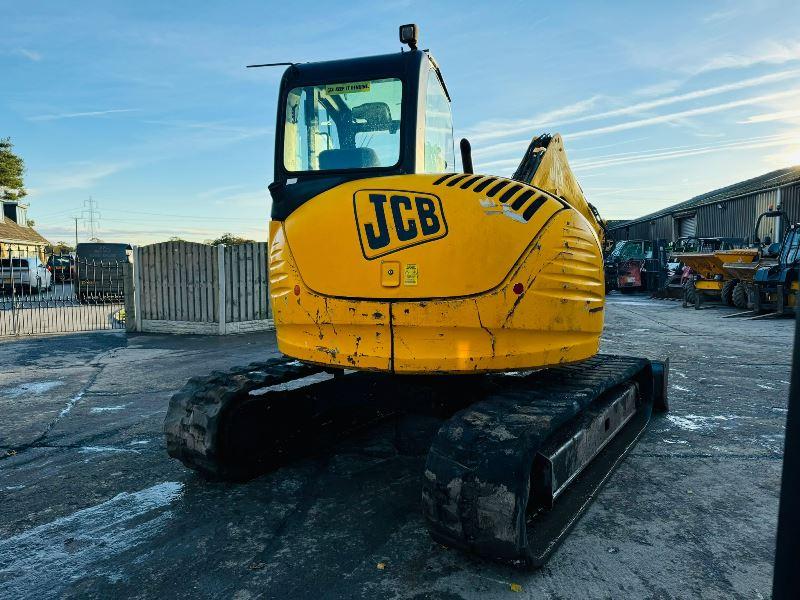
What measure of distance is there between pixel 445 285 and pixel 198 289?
10225mm

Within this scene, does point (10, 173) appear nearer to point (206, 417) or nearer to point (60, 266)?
point (60, 266)

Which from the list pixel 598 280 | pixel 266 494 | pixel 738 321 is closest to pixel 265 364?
pixel 266 494

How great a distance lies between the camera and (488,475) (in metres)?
2.63

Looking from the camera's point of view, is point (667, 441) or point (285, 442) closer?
point (285, 442)

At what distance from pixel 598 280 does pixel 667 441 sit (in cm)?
204

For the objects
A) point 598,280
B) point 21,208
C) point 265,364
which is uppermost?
point 21,208

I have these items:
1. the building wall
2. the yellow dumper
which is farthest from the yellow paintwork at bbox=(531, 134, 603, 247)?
the building wall

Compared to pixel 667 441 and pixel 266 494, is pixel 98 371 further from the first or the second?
pixel 667 441

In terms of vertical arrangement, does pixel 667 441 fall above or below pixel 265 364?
below

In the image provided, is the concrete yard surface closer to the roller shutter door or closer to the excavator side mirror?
the excavator side mirror

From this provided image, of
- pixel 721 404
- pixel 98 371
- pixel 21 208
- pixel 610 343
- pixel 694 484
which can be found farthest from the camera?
pixel 21 208

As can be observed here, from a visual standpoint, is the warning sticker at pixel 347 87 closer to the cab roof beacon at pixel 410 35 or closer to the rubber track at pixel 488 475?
the cab roof beacon at pixel 410 35

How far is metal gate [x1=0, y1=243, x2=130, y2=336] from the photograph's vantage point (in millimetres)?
13797

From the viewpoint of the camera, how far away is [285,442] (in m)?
4.34
